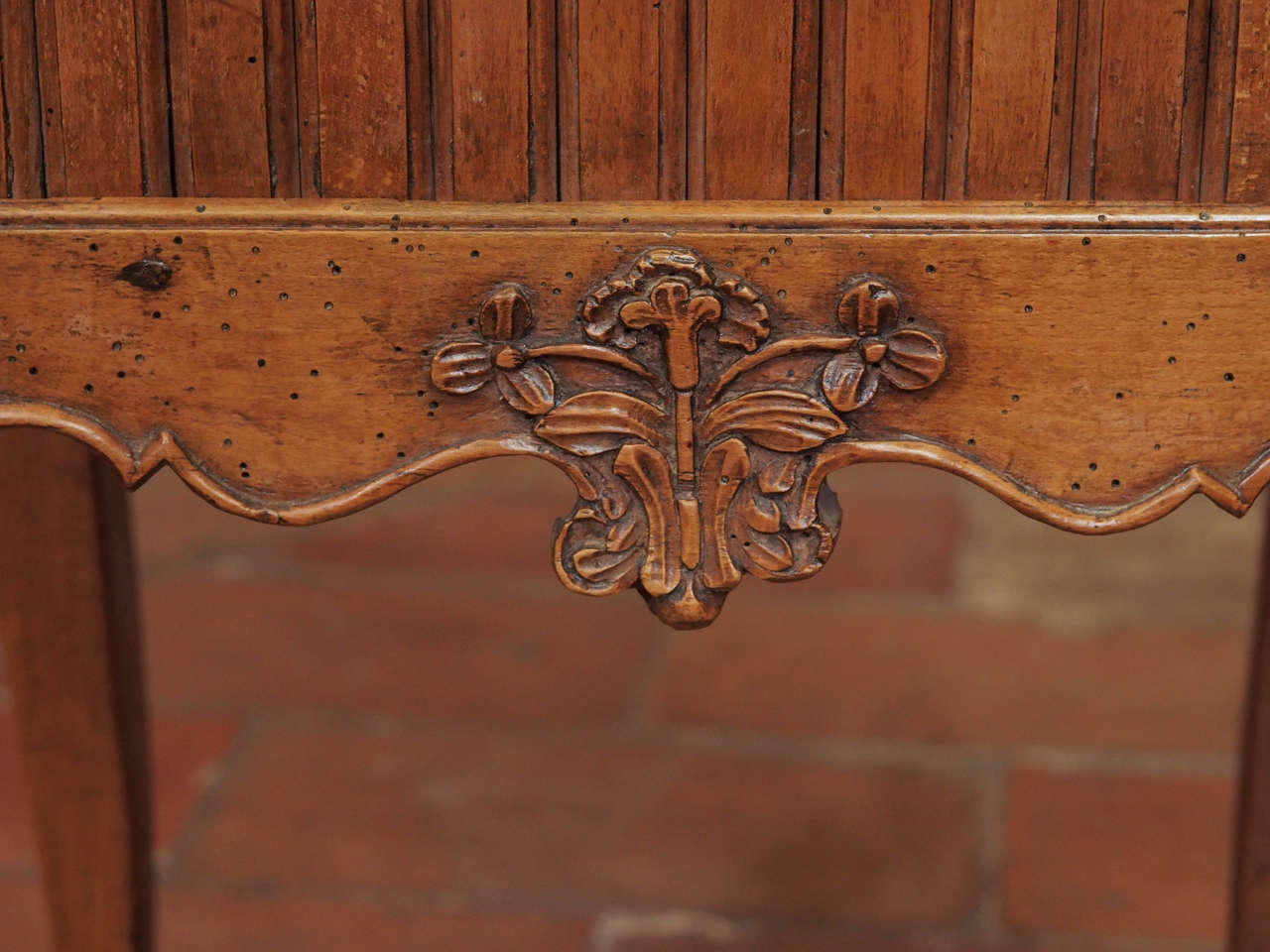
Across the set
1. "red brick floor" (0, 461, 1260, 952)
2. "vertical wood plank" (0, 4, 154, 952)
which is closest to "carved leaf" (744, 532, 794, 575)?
"vertical wood plank" (0, 4, 154, 952)

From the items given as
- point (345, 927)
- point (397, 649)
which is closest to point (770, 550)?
point (345, 927)

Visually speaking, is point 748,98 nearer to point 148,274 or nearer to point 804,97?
point 804,97

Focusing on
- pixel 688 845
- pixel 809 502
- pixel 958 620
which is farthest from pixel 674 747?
pixel 809 502

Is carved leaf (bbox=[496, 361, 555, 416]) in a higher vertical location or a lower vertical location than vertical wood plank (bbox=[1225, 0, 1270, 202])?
lower

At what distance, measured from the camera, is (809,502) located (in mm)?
510

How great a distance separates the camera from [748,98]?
1.60ft

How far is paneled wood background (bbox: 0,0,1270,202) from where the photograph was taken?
1.58 ft

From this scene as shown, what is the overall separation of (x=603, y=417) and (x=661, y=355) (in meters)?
0.03

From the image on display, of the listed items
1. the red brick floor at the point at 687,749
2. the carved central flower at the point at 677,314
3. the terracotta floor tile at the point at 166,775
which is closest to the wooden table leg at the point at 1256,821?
the red brick floor at the point at 687,749

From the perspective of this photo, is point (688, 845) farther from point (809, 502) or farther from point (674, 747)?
point (809, 502)

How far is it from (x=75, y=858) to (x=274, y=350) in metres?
0.46

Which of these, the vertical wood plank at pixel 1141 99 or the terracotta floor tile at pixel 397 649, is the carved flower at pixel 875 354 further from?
the terracotta floor tile at pixel 397 649

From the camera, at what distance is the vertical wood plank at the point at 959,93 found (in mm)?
481

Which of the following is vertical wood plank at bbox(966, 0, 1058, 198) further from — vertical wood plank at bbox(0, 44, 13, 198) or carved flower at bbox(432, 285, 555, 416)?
vertical wood plank at bbox(0, 44, 13, 198)
